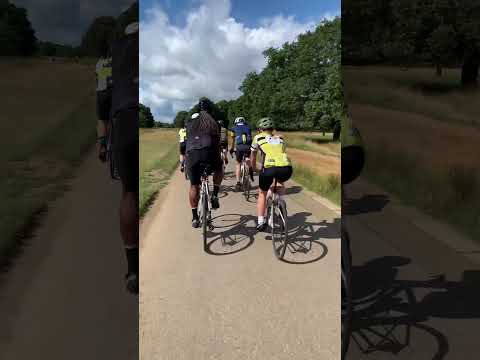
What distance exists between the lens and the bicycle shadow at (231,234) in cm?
141

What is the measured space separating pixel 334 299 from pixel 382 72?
0.84 m

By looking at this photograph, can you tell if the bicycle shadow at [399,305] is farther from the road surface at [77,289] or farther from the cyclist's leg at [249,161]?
the road surface at [77,289]

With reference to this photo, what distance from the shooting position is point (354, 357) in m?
1.72

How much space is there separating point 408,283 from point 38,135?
162cm

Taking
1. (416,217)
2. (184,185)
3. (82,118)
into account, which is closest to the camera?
(82,118)

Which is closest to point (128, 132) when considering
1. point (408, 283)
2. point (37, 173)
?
point (37, 173)

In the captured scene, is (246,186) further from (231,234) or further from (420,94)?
(420,94)

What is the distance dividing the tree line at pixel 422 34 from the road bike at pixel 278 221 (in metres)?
0.56

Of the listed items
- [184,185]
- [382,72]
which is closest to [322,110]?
[382,72]

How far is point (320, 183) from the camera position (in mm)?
1344

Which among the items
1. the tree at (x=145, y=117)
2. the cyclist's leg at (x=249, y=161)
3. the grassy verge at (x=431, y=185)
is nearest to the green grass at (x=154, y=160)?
the tree at (x=145, y=117)

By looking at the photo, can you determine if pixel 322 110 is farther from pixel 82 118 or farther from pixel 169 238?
pixel 82 118

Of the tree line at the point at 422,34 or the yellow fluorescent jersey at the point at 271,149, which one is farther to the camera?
the tree line at the point at 422,34

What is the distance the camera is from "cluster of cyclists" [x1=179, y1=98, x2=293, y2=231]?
1318 mm
